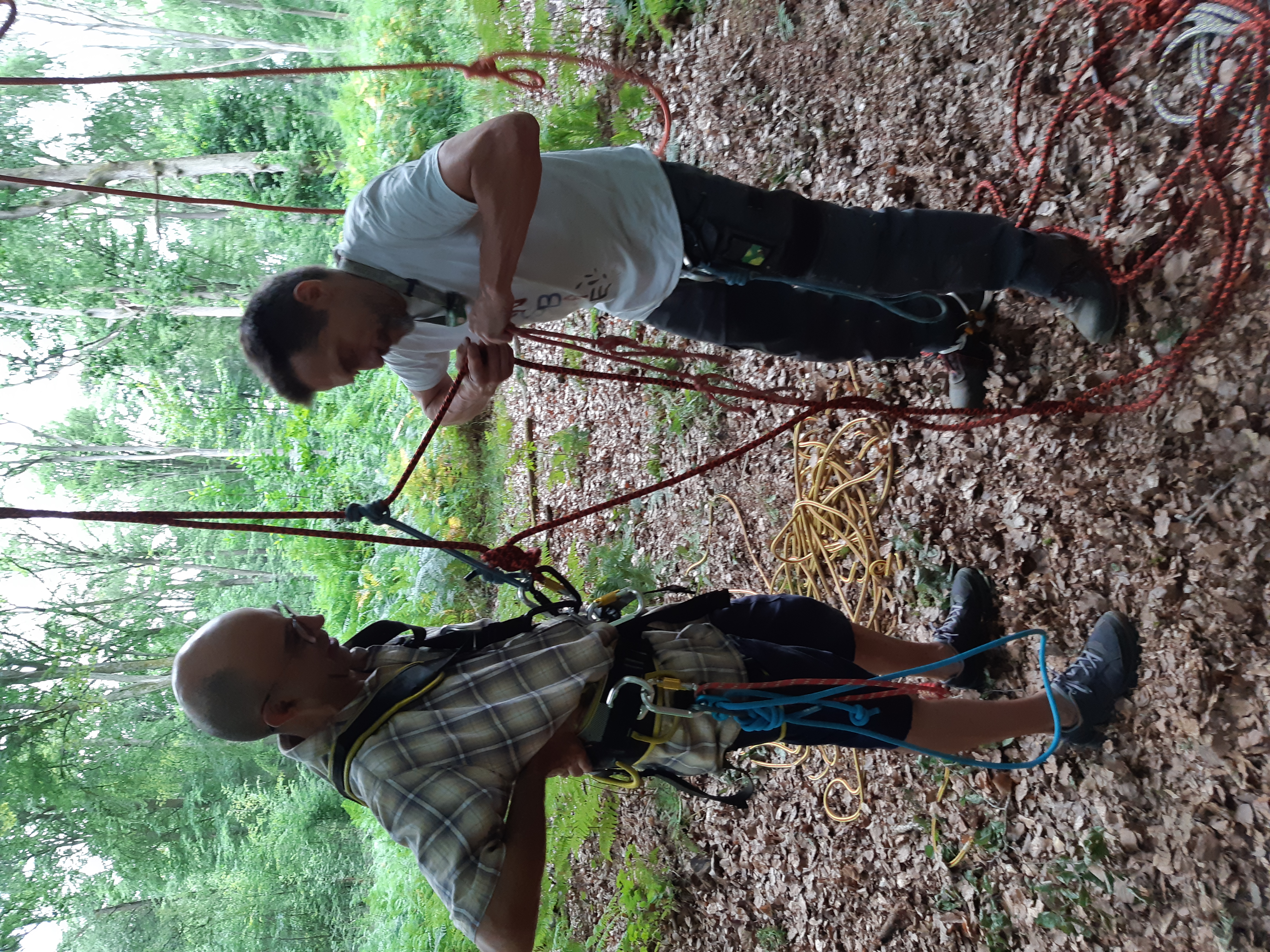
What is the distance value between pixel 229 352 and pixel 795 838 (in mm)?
12960

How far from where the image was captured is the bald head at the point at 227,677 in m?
1.59

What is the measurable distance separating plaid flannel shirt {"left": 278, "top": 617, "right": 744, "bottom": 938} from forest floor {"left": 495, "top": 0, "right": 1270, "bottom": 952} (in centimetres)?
120

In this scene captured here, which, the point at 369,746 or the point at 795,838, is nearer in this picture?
the point at 369,746

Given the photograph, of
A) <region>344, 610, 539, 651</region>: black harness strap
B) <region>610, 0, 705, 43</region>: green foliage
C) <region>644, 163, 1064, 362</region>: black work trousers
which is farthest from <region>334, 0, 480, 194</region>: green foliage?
<region>344, 610, 539, 651</region>: black harness strap

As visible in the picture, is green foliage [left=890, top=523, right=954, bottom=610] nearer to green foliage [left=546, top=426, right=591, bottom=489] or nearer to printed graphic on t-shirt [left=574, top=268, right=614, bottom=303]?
printed graphic on t-shirt [left=574, top=268, right=614, bottom=303]

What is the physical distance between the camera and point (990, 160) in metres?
2.66

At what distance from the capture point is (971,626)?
2.47m

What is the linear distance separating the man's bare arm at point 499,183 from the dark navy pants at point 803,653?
3.54 ft

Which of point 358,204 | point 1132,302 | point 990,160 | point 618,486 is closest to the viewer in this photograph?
point 358,204

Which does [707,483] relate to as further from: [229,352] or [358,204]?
[229,352]

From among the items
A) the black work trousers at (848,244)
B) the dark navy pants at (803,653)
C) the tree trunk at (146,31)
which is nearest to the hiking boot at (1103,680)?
the dark navy pants at (803,653)

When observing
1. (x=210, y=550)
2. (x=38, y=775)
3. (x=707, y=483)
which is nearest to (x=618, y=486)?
(x=707, y=483)

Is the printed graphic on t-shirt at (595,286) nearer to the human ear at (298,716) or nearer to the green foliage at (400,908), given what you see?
the human ear at (298,716)

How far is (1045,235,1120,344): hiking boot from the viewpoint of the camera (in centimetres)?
214
